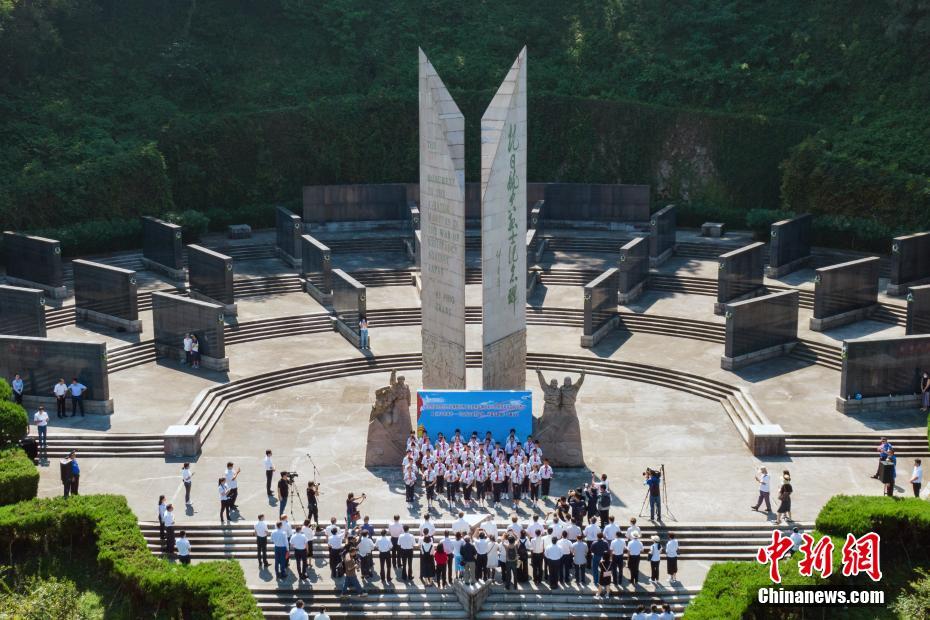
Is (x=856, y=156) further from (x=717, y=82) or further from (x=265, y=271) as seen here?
(x=265, y=271)

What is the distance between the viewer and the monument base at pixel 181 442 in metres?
31.1

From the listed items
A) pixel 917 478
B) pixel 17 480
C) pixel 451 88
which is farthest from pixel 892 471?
pixel 451 88

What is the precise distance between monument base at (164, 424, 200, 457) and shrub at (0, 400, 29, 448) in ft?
11.8

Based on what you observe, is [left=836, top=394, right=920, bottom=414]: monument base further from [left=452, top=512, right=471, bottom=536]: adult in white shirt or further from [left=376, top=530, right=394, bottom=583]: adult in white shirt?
[left=376, top=530, right=394, bottom=583]: adult in white shirt

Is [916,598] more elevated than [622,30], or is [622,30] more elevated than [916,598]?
[622,30]

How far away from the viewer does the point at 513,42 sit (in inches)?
2359

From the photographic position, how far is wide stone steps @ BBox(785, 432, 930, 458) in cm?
3147

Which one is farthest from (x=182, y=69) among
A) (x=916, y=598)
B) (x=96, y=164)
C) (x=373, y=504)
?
(x=916, y=598)

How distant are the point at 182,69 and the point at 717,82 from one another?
25.3 metres

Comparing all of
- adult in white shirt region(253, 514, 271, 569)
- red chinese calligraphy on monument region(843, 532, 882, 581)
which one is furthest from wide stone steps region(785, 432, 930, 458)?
adult in white shirt region(253, 514, 271, 569)

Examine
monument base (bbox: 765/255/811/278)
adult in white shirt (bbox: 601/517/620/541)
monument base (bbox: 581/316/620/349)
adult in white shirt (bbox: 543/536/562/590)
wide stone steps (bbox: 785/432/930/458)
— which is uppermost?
monument base (bbox: 765/255/811/278)

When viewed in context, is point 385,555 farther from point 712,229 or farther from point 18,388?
point 712,229

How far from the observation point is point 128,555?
24547mm

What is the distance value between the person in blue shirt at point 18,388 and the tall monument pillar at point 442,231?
11644mm
